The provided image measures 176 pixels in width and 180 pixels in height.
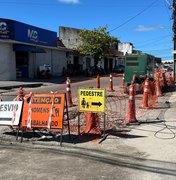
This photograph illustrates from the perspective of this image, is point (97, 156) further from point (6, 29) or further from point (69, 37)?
point (69, 37)

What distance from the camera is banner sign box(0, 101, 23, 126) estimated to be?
31.7 feet

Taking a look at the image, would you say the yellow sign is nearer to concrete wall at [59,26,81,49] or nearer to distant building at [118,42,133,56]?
concrete wall at [59,26,81,49]

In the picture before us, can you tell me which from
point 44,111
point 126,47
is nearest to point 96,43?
point 126,47

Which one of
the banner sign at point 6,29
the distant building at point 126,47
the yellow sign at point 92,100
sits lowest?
the yellow sign at point 92,100

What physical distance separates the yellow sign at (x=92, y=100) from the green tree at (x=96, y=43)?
4482 centimetres

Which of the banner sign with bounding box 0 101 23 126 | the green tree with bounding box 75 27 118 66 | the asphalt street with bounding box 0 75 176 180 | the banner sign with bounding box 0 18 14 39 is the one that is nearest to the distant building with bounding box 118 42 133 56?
the green tree with bounding box 75 27 118 66

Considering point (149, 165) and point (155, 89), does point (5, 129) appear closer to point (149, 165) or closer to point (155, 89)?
point (149, 165)

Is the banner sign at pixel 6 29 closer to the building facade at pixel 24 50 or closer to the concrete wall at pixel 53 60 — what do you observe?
the building facade at pixel 24 50

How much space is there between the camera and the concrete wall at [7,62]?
3388 centimetres

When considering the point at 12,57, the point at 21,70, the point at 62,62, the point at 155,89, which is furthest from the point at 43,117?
the point at 62,62

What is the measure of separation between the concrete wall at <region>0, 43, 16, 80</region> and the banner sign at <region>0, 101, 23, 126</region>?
24499 millimetres

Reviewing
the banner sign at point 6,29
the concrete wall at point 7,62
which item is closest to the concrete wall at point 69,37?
the concrete wall at point 7,62

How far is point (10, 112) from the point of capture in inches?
387

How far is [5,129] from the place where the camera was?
1098 cm
